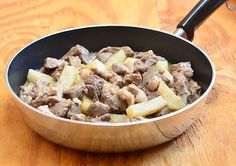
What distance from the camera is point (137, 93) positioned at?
892mm

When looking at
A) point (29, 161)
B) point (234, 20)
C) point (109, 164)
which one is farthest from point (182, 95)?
point (234, 20)

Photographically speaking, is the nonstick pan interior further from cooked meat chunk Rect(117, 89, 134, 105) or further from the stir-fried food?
cooked meat chunk Rect(117, 89, 134, 105)

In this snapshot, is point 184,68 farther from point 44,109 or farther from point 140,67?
point 44,109

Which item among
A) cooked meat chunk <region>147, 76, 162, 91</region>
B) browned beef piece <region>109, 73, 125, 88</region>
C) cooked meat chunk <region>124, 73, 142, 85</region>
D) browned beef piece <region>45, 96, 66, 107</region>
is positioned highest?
cooked meat chunk <region>147, 76, 162, 91</region>

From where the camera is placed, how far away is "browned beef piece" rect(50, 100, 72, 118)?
2.79 feet

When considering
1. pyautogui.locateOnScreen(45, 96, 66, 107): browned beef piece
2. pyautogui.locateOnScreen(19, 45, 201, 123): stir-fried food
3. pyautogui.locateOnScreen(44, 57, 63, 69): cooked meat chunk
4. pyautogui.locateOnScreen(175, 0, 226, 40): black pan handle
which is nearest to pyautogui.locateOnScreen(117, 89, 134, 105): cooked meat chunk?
pyautogui.locateOnScreen(19, 45, 201, 123): stir-fried food

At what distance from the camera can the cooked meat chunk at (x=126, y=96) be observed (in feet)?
2.84

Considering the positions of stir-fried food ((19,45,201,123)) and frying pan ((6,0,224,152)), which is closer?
frying pan ((6,0,224,152))

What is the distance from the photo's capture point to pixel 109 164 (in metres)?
0.83

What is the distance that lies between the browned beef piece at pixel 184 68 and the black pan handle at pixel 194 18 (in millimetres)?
113

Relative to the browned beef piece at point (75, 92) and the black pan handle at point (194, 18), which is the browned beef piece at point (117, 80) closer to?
the browned beef piece at point (75, 92)

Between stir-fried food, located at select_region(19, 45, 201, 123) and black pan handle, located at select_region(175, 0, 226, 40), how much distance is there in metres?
0.09

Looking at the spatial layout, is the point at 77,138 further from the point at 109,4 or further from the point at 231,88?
the point at 109,4

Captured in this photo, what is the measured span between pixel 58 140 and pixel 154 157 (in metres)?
0.17
